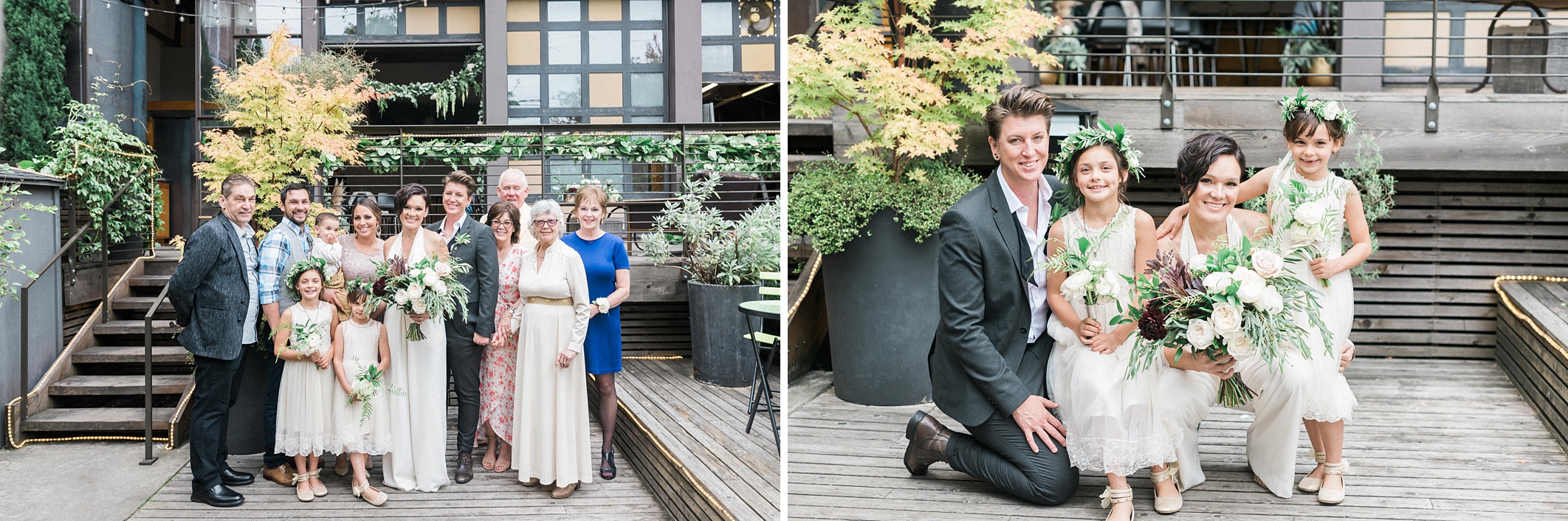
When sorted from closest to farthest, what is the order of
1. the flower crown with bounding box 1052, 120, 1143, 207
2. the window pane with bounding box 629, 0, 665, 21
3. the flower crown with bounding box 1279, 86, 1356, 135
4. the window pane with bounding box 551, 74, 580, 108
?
the flower crown with bounding box 1052, 120, 1143, 207 → the flower crown with bounding box 1279, 86, 1356, 135 → the window pane with bounding box 629, 0, 665, 21 → the window pane with bounding box 551, 74, 580, 108

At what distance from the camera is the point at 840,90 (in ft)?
14.6

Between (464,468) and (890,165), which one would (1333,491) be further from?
(464,468)

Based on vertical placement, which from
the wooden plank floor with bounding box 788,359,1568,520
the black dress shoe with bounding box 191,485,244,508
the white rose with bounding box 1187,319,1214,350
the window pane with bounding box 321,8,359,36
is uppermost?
the window pane with bounding box 321,8,359,36

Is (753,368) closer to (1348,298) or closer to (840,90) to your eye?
(840,90)

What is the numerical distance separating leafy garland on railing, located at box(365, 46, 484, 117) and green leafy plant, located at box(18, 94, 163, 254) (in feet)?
11.7

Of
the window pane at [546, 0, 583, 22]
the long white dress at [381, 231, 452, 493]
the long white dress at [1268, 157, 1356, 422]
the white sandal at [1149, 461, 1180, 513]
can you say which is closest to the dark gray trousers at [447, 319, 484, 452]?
the long white dress at [381, 231, 452, 493]

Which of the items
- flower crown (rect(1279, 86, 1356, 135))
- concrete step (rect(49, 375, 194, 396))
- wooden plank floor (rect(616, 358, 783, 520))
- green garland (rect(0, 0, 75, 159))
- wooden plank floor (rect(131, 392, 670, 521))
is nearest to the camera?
flower crown (rect(1279, 86, 1356, 135))

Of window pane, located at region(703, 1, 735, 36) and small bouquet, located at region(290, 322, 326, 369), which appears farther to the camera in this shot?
window pane, located at region(703, 1, 735, 36)

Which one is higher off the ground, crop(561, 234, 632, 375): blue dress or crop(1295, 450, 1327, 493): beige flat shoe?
crop(561, 234, 632, 375): blue dress

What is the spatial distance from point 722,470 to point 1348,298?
2311 millimetres

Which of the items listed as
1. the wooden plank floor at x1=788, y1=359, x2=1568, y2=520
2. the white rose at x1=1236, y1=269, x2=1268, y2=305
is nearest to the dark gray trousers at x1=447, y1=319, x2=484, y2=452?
the wooden plank floor at x1=788, y1=359, x2=1568, y2=520

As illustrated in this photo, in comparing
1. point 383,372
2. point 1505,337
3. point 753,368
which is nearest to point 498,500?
point 383,372

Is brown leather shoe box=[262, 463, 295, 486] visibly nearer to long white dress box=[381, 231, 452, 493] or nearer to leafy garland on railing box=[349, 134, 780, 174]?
long white dress box=[381, 231, 452, 493]

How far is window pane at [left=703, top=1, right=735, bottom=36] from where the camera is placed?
29.8 feet
